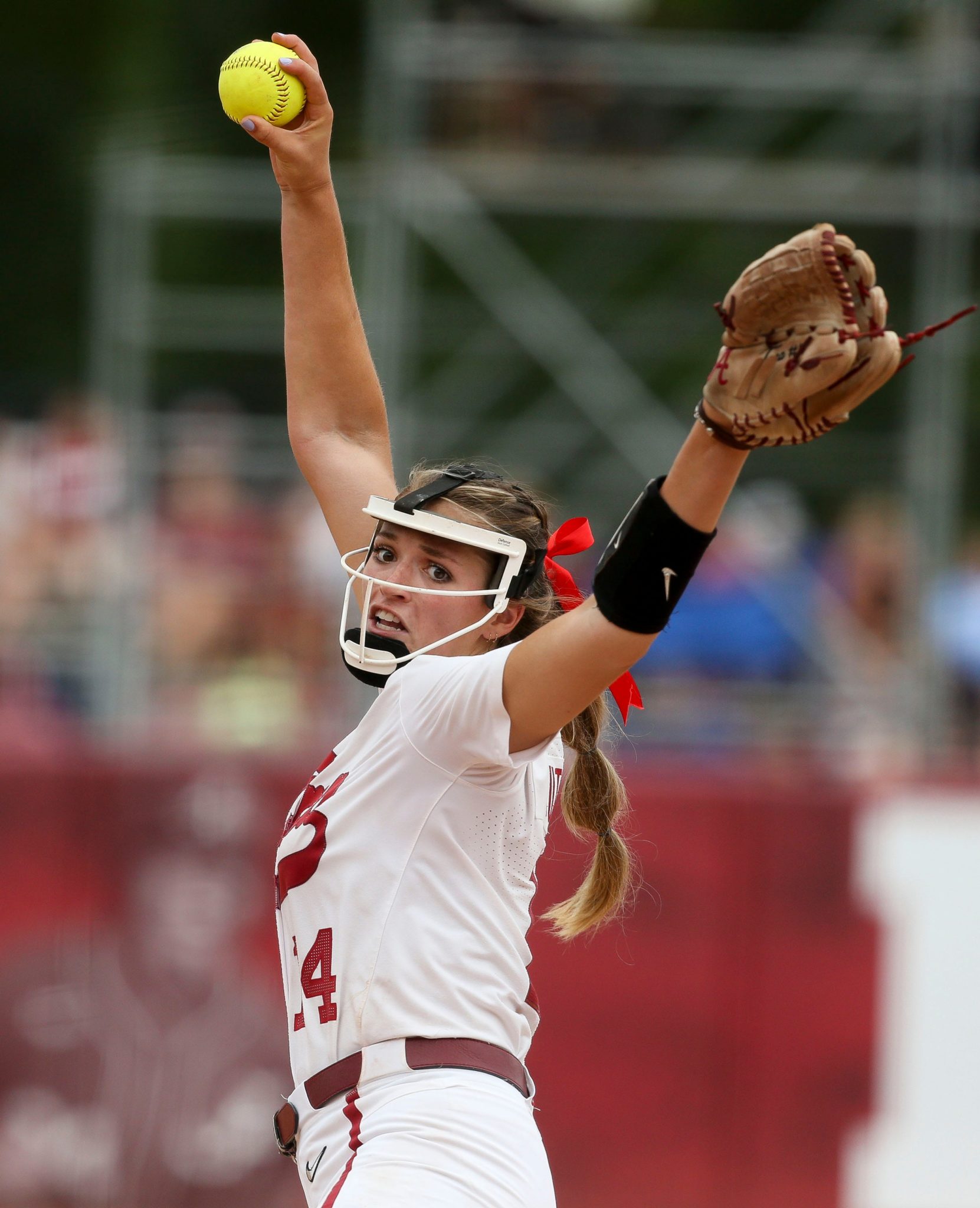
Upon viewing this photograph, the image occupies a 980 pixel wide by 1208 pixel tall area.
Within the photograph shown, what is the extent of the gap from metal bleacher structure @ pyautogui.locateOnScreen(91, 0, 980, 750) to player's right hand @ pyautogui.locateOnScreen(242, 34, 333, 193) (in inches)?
163

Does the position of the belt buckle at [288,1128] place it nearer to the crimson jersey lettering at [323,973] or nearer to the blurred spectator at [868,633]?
the crimson jersey lettering at [323,973]

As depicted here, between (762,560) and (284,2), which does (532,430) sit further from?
(284,2)

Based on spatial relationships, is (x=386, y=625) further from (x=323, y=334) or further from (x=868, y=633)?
(x=868, y=633)

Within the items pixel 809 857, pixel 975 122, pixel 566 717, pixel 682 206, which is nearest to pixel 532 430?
pixel 682 206

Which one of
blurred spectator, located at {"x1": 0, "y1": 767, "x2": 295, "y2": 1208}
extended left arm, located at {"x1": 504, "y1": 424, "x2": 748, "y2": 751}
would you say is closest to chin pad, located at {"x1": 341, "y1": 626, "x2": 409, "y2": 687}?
extended left arm, located at {"x1": 504, "y1": 424, "x2": 748, "y2": 751}

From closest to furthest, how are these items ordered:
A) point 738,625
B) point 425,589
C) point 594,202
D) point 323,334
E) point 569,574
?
point 425,589 < point 569,574 < point 323,334 < point 738,625 < point 594,202

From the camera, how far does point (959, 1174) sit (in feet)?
20.7

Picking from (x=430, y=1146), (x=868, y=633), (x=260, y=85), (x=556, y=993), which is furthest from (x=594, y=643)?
(x=868, y=633)

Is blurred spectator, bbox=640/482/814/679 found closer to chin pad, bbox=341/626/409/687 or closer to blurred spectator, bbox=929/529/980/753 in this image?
blurred spectator, bbox=929/529/980/753

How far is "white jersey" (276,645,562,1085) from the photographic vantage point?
9.16 feet

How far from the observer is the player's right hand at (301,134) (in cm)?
327

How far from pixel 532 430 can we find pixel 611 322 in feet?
3.19

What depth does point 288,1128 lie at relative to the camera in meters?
2.96

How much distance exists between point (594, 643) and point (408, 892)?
0.62 m
